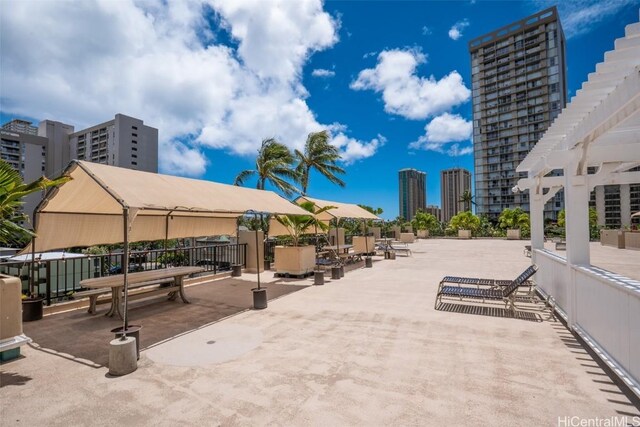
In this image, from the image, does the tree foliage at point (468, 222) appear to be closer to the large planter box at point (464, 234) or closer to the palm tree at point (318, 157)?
the large planter box at point (464, 234)

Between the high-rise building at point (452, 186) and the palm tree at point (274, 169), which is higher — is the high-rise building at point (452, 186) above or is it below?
above

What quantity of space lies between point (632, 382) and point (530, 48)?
99.1 m

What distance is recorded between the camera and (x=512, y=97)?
7944 cm

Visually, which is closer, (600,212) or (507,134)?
(600,212)

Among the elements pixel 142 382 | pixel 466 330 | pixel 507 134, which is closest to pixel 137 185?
pixel 142 382

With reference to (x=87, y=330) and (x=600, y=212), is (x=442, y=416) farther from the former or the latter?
(x=600, y=212)

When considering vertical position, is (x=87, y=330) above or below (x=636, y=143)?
below

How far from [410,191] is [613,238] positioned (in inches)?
3623

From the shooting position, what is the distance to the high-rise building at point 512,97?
74.4m

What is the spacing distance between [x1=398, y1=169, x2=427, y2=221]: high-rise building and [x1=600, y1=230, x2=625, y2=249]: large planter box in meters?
87.2

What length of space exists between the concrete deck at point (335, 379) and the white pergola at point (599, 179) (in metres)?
0.41

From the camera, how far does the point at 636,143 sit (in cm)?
524

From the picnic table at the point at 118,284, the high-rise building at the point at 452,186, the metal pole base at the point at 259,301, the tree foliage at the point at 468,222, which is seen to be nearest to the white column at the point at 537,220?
the metal pole base at the point at 259,301

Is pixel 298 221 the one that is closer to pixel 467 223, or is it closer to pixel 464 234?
pixel 464 234
